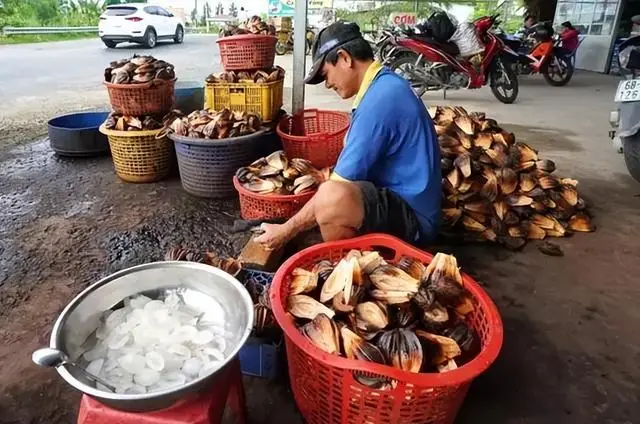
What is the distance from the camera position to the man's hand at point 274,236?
2.19 metres

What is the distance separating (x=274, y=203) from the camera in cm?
288

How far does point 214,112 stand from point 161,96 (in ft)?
1.81

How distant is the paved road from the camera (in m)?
7.95

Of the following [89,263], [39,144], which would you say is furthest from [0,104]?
[89,263]

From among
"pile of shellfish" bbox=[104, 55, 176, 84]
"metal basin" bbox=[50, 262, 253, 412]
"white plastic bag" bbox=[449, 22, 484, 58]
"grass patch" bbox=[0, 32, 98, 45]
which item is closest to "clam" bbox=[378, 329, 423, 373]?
"metal basin" bbox=[50, 262, 253, 412]

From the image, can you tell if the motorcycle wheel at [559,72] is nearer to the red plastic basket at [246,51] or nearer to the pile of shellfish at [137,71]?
the red plastic basket at [246,51]

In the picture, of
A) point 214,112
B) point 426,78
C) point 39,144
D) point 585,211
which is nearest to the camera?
point 585,211

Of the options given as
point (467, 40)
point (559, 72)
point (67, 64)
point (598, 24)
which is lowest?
point (67, 64)

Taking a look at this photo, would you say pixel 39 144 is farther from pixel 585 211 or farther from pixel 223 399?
pixel 585 211

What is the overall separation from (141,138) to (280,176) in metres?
1.44

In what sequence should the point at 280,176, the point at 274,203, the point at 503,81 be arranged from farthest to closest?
1. the point at 503,81
2. the point at 280,176
3. the point at 274,203

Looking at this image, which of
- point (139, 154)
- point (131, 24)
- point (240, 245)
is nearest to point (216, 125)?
point (139, 154)

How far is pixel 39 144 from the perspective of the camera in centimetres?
494

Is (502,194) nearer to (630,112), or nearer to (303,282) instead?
(630,112)
